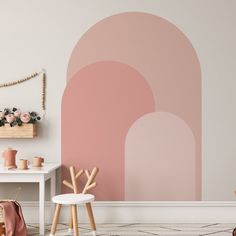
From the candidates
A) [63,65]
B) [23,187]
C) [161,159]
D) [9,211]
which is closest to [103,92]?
[63,65]

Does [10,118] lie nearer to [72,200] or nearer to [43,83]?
[43,83]

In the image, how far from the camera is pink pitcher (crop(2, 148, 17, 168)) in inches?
181

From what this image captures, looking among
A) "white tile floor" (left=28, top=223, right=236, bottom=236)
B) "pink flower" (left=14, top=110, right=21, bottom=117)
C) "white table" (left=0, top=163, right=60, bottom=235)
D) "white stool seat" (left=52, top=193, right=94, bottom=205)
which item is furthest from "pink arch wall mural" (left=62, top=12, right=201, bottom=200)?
"white stool seat" (left=52, top=193, right=94, bottom=205)

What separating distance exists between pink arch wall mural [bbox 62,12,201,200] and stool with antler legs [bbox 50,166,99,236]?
273mm

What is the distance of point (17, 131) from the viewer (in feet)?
15.8

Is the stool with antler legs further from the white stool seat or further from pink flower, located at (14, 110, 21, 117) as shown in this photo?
pink flower, located at (14, 110, 21, 117)

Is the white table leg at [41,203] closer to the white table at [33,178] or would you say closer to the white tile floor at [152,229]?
the white table at [33,178]

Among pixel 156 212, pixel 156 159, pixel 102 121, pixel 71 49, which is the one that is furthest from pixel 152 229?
pixel 71 49

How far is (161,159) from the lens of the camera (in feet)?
16.2

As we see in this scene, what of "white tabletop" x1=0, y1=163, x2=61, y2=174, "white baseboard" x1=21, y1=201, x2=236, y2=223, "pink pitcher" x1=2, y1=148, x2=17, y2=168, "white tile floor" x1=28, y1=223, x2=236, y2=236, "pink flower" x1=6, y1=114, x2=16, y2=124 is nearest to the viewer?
"white tabletop" x1=0, y1=163, x2=61, y2=174

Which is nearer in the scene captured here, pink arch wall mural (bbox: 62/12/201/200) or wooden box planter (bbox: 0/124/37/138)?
wooden box planter (bbox: 0/124/37/138)

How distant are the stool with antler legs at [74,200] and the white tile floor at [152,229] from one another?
0.62 ft

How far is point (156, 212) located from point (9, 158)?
4.48 ft

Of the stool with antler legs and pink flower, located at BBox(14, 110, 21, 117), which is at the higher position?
pink flower, located at BBox(14, 110, 21, 117)
